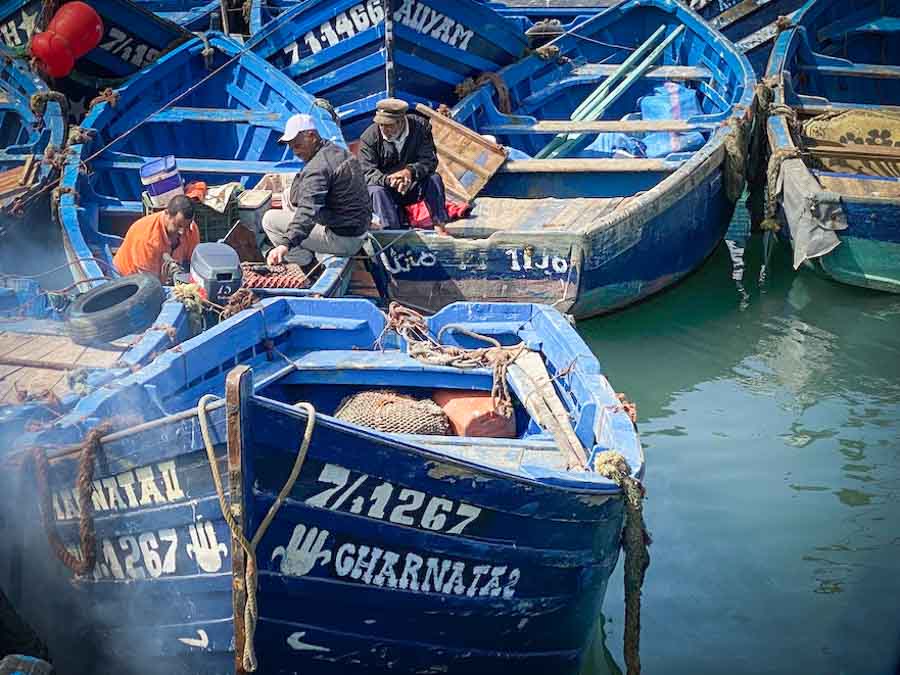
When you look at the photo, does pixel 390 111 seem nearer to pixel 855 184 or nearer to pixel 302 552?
pixel 855 184

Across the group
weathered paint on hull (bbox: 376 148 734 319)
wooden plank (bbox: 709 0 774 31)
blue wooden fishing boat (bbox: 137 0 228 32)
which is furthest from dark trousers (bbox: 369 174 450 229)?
wooden plank (bbox: 709 0 774 31)

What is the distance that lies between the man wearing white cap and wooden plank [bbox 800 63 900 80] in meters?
7.26

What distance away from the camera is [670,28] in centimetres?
1255

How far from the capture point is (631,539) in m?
4.64

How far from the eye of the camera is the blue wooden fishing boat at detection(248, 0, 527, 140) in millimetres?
10023

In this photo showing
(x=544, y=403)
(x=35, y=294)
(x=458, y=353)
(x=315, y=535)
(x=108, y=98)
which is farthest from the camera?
(x=108, y=98)

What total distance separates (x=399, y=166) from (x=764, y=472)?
12.1 ft

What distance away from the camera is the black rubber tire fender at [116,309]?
5.93 m

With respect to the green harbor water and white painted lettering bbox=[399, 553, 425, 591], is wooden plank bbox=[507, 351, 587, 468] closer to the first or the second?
white painted lettering bbox=[399, 553, 425, 591]

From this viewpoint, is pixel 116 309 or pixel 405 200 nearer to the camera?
pixel 116 309

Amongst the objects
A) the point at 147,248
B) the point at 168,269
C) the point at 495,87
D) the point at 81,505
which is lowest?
the point at 81,505

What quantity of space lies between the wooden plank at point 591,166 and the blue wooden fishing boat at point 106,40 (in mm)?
3745

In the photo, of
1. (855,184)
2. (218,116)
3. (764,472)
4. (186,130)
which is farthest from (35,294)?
(855,184)

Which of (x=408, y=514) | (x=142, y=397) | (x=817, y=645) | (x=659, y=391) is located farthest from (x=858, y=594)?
(x=142, y=397)
